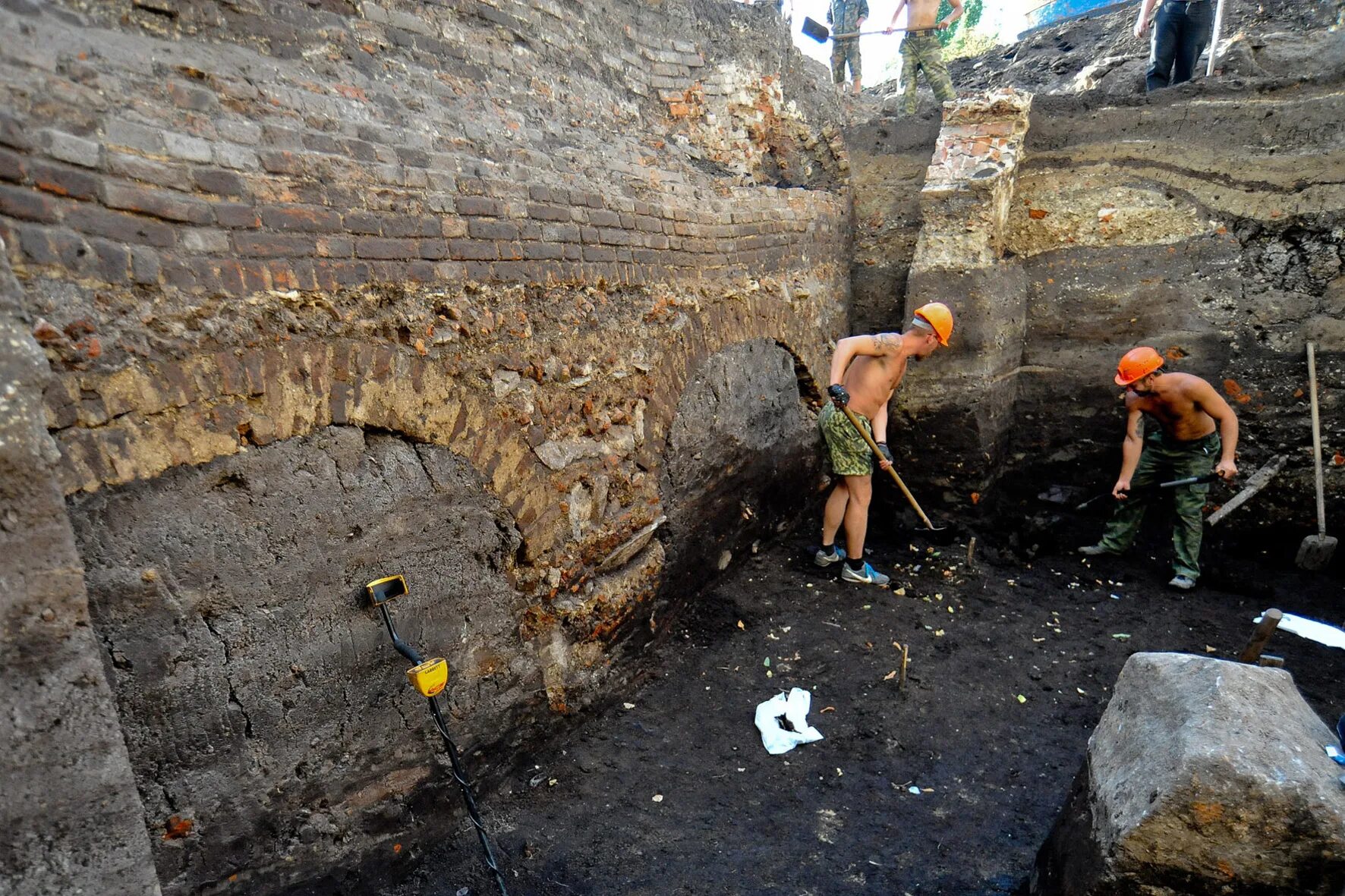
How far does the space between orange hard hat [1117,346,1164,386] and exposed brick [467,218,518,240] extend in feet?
14.7

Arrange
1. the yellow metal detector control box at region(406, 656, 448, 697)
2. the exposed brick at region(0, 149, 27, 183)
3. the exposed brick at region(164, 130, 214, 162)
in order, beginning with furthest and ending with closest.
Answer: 1. the yellow metal detector control box at region(406, 656, 448, 697)
2. the exposed brick at region(164, 130, 214, 162)
3. the exposed brick at region(0, 149, 27, 183)

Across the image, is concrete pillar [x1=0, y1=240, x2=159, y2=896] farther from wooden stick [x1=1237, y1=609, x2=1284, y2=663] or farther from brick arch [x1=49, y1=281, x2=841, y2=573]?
wooden stick [x1=1237, y1=609, x2=1284, y2=663]

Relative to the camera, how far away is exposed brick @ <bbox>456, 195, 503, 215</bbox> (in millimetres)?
2943

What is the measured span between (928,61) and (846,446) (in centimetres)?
509

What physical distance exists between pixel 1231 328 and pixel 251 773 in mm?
6721

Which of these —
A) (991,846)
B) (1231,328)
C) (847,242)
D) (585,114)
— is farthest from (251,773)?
(1231,328)

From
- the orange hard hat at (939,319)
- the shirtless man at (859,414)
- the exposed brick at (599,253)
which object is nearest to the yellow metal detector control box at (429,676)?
the exposed brick at (599,253)

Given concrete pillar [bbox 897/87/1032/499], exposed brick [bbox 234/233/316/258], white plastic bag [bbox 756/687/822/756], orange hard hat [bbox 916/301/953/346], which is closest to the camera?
exposed brick [bbox 234/233/316/258]

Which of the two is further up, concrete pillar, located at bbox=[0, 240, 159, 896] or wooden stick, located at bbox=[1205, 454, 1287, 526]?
concrete pillar, located at bbox=[0, 240, 159, 896]

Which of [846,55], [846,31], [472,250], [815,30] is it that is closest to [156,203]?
[472,250]

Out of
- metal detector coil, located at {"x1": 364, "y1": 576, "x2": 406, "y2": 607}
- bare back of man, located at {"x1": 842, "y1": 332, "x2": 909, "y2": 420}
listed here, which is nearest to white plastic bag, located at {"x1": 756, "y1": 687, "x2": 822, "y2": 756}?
metal detector coil, located at {"x1": 364, "y1": 576, "x2": 406, "y2": 607}

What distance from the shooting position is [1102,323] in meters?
6.00

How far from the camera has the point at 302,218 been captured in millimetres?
2430

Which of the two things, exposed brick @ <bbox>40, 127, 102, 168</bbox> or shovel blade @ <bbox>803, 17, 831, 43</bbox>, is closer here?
exposed brick @ <bbox>40, 127, 102, 168</bbox>
